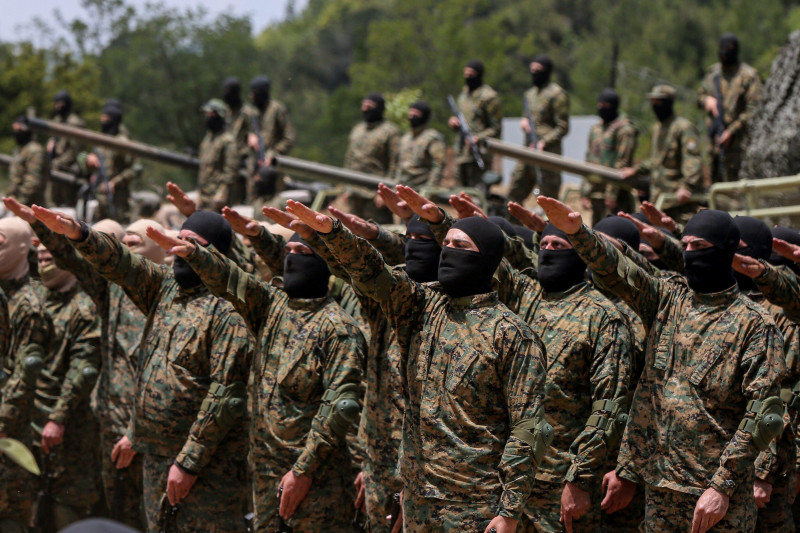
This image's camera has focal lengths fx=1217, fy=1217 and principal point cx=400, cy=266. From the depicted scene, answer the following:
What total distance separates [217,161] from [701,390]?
1040cm

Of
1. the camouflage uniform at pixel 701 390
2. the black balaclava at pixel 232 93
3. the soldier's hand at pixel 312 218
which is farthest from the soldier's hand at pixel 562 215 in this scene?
the black balaclava at pixel 232 93

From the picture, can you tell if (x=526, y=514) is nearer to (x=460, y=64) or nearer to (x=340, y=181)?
(x=340, y=181)

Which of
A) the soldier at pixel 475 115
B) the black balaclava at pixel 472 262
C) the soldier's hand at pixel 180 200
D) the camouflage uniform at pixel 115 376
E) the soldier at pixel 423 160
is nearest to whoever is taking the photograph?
the black balaclava at pixel 472 262

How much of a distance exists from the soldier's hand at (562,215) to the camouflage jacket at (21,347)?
14.2 ft

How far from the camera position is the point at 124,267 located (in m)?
7.21

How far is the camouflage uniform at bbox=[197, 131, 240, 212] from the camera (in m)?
15.4

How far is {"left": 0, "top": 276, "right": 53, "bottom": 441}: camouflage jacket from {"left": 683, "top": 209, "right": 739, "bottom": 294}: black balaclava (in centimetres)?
471

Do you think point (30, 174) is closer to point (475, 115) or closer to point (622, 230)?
point (475, 115)

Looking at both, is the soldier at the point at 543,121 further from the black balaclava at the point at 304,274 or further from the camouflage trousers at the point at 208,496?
the camouflage trousers at the point at 208,496

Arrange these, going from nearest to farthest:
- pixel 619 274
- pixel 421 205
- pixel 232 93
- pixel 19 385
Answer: pixel 421 205 → pixel 619 274 → pixel 19 385 → pixel 232 93

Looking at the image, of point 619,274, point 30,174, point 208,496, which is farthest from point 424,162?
point 619,274

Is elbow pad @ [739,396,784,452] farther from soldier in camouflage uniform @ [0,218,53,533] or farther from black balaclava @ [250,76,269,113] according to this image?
black balaclava @ [250,76,269,113]

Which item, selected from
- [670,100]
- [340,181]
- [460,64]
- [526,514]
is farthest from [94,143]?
[460,64]

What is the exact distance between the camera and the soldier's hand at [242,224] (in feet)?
22.4
